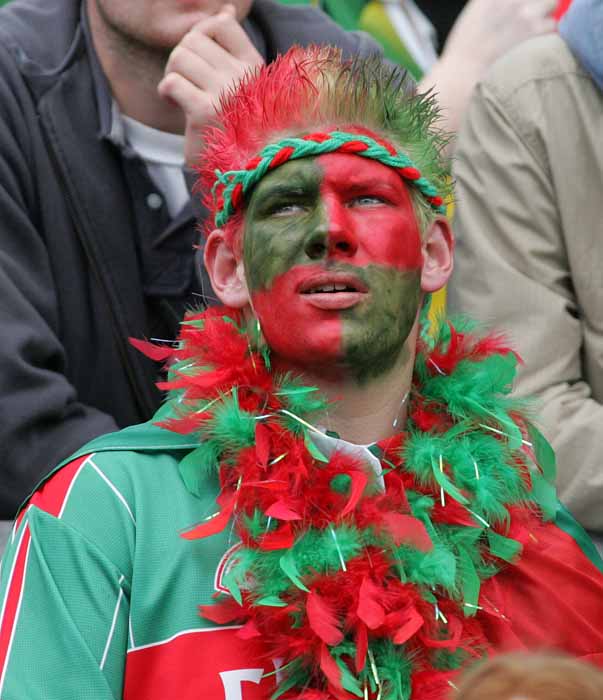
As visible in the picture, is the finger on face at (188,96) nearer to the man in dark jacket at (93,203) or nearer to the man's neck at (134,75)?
the man in dark jacket at (93,203)

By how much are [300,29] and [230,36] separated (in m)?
0.44

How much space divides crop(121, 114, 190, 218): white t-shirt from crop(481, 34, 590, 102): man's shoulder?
0.73m

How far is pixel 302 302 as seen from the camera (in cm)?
191

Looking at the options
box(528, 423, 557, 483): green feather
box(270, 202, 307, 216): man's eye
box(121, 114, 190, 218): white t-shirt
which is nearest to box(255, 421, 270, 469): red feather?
box(270, 202, 307, 216): man's eye

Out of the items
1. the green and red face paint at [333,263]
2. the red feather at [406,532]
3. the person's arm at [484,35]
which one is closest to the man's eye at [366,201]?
the green and red face paint at [333,263]

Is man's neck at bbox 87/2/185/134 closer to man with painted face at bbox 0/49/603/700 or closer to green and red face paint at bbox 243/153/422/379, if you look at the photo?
man with painted face at bbox 0/49/603/700

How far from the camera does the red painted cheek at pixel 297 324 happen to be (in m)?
1.90

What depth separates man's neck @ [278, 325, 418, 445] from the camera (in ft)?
6.48

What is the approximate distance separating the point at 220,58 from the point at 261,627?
1.43m

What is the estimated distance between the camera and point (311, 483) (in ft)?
6.19

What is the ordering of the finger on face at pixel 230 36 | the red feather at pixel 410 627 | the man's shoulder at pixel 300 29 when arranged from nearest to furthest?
the red feather at pixel 410 627
the finger on face at pixel 230 36
the man's shoulder at pixel 300 29

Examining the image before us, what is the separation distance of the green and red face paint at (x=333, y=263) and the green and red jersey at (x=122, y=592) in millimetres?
249

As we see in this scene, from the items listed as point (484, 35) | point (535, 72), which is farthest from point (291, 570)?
point (484, 35)

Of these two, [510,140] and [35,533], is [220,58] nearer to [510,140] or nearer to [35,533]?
[510,140]
